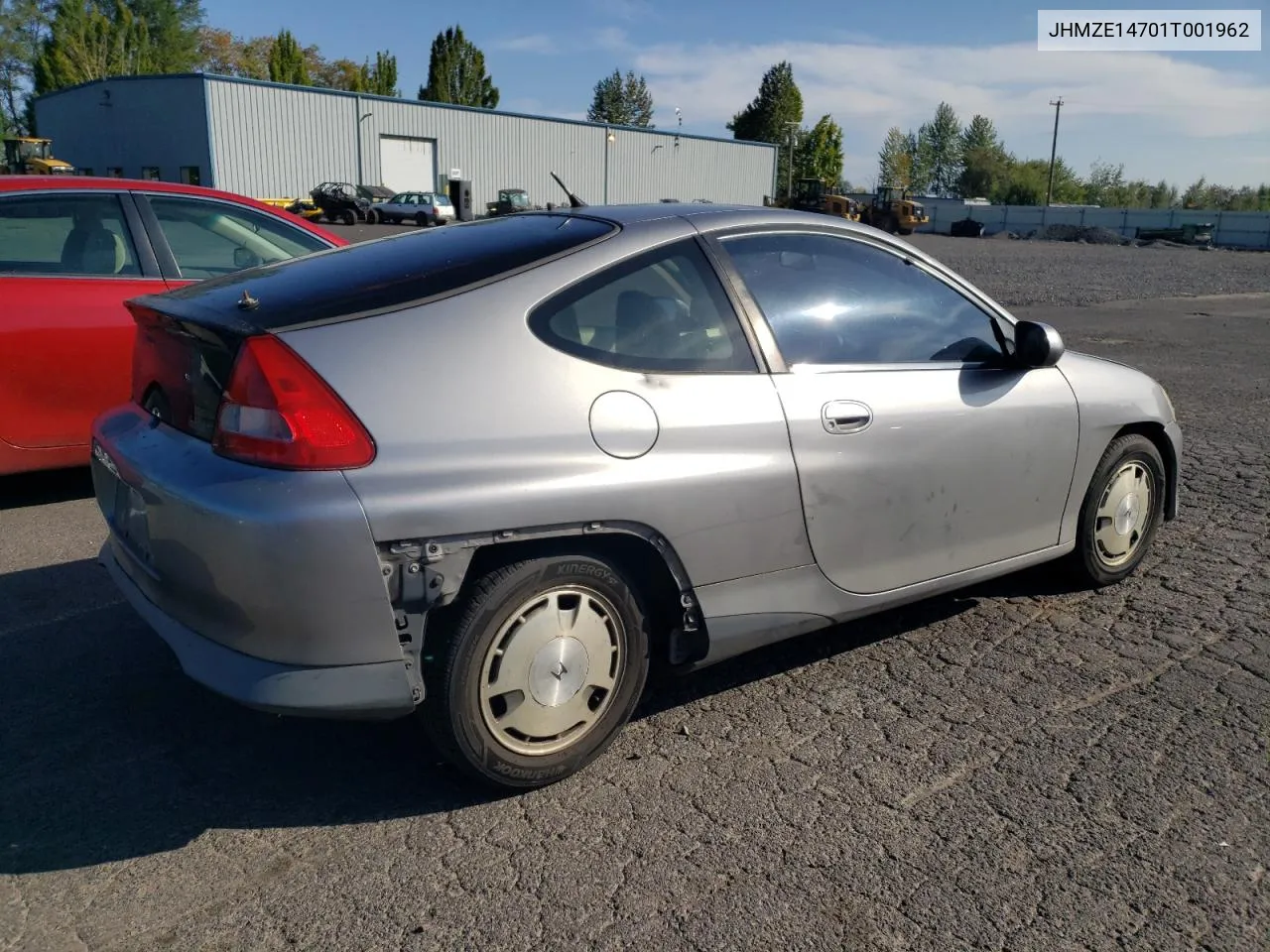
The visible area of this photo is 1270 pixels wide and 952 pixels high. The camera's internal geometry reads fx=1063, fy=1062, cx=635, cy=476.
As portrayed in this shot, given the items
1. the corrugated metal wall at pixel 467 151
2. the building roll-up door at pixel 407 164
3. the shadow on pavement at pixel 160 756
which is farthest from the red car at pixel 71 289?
the building roll-up door at pixel 407 164

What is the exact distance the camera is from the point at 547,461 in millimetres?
2650

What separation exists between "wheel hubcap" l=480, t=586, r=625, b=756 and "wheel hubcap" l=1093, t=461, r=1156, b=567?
232 cm

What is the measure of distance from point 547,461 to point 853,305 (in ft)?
4.40

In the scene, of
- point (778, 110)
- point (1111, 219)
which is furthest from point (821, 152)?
point (1111, 219)

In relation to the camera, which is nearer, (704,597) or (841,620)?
(704,597)

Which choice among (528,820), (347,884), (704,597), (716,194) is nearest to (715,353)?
(704,597)

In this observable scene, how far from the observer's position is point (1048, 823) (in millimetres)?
2744

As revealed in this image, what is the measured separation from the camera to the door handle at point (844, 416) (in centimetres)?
319

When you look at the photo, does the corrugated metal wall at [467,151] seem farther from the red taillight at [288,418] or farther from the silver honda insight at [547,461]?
the red taillight at [288,418]

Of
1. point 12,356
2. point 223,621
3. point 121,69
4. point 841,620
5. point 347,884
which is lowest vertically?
point 347,884

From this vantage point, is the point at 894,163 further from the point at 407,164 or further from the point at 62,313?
the point at 62,313

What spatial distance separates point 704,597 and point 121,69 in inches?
3411

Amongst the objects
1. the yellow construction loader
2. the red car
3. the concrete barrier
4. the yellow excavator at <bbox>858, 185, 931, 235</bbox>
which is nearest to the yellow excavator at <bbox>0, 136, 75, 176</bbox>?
the yellow construction loader

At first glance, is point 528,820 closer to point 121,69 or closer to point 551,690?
point 551,690
